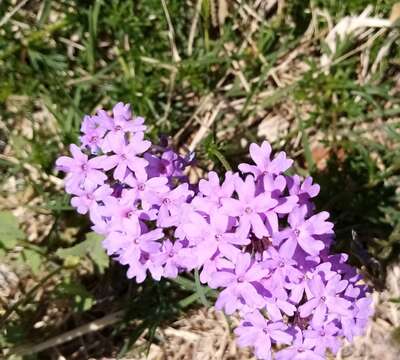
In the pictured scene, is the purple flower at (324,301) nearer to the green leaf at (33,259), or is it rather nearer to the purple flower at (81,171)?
the purple flower at (81,171)

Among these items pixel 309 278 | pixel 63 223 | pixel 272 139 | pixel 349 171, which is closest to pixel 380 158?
pixel 349 171

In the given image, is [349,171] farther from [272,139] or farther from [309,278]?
[309,278]

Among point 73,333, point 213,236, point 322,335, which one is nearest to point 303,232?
point 213,236

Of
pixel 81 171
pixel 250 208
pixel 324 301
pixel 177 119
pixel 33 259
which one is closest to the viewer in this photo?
pixel 250 208

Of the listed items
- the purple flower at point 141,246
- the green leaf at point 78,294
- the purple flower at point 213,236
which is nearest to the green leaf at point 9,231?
the green leaf at point 78,294

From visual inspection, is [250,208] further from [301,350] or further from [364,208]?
[364,208]
